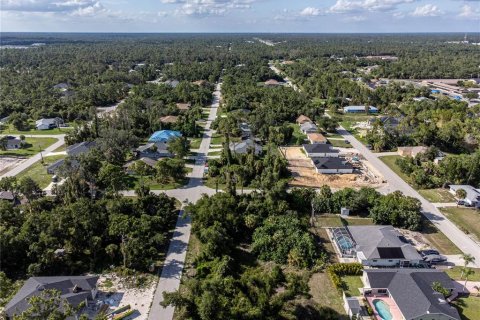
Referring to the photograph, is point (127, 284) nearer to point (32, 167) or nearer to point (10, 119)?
point (32, 167)

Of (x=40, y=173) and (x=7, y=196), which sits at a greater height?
(x=7, y=196)

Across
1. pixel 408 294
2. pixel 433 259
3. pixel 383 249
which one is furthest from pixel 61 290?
pixel 433 259

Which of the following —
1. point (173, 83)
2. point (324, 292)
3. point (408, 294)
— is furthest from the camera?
point (173, 83)

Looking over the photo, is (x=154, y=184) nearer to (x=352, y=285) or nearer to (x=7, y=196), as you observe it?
(x=7, y=196)

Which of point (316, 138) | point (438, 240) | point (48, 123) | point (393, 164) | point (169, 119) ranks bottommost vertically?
point (438, 240)

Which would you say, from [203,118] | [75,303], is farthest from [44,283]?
[203,118]

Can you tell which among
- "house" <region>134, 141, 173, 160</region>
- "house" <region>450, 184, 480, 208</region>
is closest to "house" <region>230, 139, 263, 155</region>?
"house" <region>134, 141, 173, 160</region>

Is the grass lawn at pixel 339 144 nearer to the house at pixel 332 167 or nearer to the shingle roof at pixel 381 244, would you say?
the house at pixel 332 167
